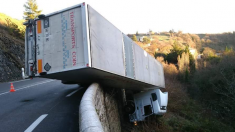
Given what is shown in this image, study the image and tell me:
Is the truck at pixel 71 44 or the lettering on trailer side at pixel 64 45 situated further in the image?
the lettering on trailer side at pixel 64 45

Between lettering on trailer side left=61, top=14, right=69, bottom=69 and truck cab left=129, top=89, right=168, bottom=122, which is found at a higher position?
lettering on trailer side left=61, top=14, right=69, bottom=69

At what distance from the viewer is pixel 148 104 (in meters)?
13.0

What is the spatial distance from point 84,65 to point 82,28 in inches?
43.6

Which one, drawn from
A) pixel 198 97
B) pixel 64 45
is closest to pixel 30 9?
pixel 198 97

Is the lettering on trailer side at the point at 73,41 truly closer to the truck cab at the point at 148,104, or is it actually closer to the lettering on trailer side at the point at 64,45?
the lettering on trailer side at the point at 64,45

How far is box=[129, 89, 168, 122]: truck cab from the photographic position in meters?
12.4

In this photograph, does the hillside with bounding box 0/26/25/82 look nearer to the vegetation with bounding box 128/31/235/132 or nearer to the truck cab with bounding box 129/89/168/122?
the truck cab with bounding box 129/89/168/122

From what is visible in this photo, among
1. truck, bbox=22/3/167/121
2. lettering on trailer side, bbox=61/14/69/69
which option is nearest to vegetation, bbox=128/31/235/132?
truck, bbox=22/3/167/121

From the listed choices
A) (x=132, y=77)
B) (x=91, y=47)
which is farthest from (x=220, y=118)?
(x=91, y=47)

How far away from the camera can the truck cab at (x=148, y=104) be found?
1242 cm

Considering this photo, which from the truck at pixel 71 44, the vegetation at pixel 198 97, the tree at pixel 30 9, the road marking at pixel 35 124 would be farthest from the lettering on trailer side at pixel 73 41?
the tree at pixel 30 9

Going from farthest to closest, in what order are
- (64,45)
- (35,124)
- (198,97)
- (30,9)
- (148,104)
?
1. (30,9)
2. (198,97)
3. (148,104)
4. (64,45)
5. (35,124)

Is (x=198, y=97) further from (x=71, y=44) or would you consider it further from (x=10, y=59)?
(x=71, y=44)

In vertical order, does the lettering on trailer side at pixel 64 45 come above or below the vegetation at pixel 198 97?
above
